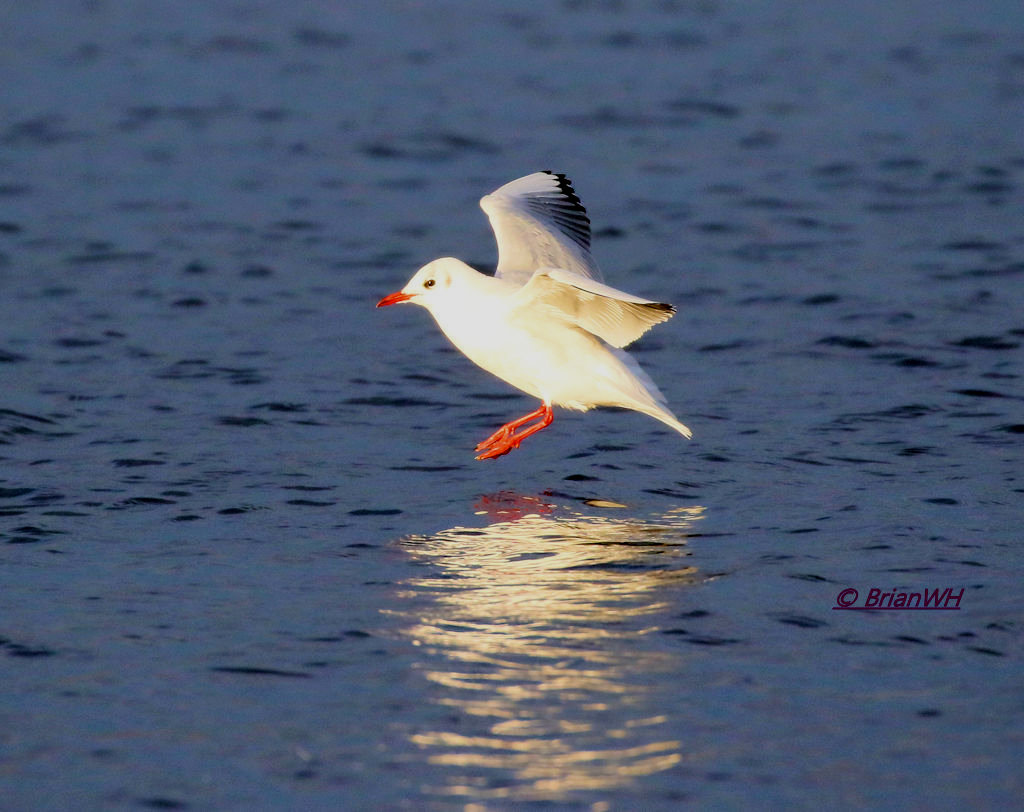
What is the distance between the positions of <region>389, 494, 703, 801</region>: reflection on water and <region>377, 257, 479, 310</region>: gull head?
132cm

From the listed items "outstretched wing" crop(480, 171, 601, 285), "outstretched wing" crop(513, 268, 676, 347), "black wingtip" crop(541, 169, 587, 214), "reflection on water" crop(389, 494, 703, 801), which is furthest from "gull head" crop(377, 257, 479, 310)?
"black wingtip" crop(541, 169, 587, 214)

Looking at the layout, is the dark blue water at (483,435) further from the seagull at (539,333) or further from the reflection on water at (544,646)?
the seagull at (539,333)

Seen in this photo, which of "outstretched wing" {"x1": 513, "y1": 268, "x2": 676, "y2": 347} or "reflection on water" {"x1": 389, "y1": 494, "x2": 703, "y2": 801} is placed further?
"outstretched wing" {"x1": 513, "y1": 268, "x2": 676, "y2": 347}

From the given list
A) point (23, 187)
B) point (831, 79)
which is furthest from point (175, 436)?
point (831, 79)

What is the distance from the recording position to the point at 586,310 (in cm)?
943

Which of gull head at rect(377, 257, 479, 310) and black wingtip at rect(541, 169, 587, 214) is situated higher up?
black wingtip at rect(541, 169, 587, 214)

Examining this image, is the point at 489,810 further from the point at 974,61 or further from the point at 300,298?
the point at 974,61

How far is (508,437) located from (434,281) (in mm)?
1078

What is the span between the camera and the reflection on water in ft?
20.4

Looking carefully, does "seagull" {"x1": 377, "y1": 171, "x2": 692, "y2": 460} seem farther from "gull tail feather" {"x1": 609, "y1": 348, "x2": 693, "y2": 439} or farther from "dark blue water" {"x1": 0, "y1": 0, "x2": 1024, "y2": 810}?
"dark blue water" {"x1": 0, "y1": 0, "x2": 1024, "y2": 810}

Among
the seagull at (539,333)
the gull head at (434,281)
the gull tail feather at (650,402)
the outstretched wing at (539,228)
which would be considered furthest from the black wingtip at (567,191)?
the gull tail feather at (650,402)

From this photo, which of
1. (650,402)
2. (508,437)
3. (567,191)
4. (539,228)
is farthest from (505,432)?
(567,191)

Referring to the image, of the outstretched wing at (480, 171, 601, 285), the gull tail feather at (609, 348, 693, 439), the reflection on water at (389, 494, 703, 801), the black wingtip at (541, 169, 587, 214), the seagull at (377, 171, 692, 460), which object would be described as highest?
the black wingtip at (541, 169, 587, 214)

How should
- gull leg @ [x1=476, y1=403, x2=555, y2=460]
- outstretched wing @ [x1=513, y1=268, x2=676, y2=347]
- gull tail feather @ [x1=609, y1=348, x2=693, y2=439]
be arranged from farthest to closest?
gull leg @ [x1=476, y1=403, x2=555, y2=460] → gull tail feather @ [x1=609, y1=348, x2=693, y2=439] → outstretched wing @ [x1=513, y1=268, x2=676, y2=347]
